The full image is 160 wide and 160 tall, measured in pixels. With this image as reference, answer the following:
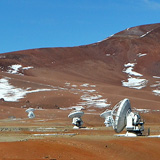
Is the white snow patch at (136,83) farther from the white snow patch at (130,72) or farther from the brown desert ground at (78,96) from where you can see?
the white snow patch at (130,72)

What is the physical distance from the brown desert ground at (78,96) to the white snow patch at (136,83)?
33 centimetres

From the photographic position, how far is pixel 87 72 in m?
154

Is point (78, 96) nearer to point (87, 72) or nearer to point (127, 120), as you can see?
point (127, 120)

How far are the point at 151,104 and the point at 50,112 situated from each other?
24826 mm

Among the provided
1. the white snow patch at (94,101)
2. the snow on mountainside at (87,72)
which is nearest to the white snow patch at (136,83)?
the snow on mountainside at (87,72)

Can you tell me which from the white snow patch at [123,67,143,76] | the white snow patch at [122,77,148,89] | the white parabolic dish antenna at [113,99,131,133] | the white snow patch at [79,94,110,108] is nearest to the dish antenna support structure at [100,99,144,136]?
the white parabolic dish antenna at [113,99,131,133]

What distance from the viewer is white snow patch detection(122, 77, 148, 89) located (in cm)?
12925

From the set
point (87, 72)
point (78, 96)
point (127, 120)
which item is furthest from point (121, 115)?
point (87, 72)

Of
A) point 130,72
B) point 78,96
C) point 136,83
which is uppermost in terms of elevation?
point 130,72

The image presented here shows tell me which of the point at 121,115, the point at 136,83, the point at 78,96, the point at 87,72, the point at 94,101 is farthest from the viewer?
the point at 87,72

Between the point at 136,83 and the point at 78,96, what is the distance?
50.0 m

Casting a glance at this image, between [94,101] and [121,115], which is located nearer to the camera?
[121,115]

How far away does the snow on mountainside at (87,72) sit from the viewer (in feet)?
295

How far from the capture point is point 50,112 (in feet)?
220
